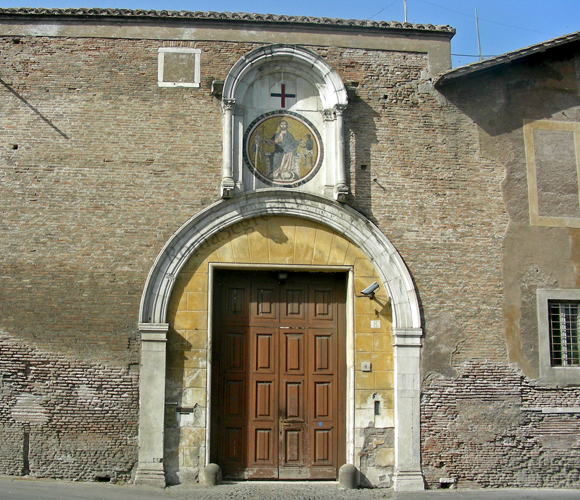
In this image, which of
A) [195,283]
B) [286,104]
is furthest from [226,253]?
[286,104]

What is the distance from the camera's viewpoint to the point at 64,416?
32.3 feet

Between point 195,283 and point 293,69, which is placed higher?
point 293,69

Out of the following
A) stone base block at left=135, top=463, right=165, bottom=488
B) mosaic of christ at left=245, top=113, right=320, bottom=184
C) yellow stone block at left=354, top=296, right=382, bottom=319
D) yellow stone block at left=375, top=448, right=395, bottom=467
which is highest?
mosaic of christ at left=245, top=113, right=320, bottom=184

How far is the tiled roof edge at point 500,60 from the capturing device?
11.0 metres

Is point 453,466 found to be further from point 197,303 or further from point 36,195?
point 36,195

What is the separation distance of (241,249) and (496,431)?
4.86 metres

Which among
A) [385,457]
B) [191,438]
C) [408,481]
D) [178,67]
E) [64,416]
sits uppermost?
[178,67]

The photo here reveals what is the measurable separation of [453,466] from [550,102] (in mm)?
6281

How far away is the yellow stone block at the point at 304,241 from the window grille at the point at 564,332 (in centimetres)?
399

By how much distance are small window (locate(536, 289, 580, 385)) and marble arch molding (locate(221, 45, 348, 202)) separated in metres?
3.75

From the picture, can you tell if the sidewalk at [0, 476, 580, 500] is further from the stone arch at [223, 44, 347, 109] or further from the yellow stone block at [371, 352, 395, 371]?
the stone arch at [223, 44, 347, 109]

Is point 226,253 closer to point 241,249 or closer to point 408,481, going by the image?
point 241,249

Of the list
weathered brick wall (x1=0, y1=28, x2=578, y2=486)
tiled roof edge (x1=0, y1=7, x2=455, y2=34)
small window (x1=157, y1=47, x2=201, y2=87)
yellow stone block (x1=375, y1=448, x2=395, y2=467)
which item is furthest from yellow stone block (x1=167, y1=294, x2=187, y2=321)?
tiled roof edge (x1=0, y1=7, x2=455, y2=34)

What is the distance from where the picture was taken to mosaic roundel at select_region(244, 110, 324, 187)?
35.3 ft
